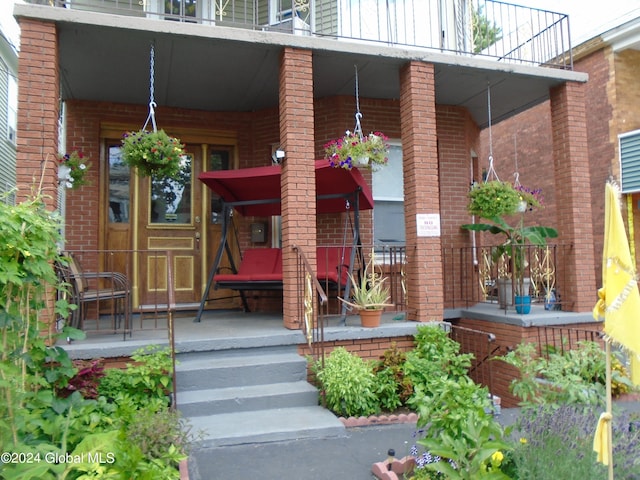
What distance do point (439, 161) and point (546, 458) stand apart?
6228 millimetres

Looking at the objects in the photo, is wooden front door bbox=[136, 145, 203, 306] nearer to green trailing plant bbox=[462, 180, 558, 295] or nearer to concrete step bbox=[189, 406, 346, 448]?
concrete step bbox=[189, 406, 346, 448]

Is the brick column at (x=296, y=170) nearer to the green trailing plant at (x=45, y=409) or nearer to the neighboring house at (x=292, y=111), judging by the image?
the neighboring house at (x=292, y=111)

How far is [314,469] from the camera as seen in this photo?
351 centimetres

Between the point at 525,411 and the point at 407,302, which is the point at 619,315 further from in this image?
the point at 407,302

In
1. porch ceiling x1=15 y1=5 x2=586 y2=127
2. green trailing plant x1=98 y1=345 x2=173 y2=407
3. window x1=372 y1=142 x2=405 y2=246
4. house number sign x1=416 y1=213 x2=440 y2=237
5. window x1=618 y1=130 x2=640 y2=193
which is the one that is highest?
porch ceiling x1=15 y1=5 x2=586 y2=127

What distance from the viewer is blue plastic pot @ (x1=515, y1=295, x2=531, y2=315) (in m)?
6.47

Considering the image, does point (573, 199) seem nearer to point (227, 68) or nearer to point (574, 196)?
point (574, 196)

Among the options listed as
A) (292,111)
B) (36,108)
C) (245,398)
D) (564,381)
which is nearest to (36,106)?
(36,108)

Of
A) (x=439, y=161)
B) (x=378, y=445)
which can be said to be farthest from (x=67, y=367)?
(x=439, y=161)

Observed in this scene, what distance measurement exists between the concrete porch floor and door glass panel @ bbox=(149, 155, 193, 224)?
71.8 inches

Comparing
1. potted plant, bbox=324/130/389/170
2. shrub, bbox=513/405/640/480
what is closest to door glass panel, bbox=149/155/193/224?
potted plant, bbox=324/130/389/170

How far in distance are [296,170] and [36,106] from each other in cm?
280

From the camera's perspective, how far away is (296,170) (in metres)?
5.61

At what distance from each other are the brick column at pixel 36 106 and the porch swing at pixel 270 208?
73.2 inches
